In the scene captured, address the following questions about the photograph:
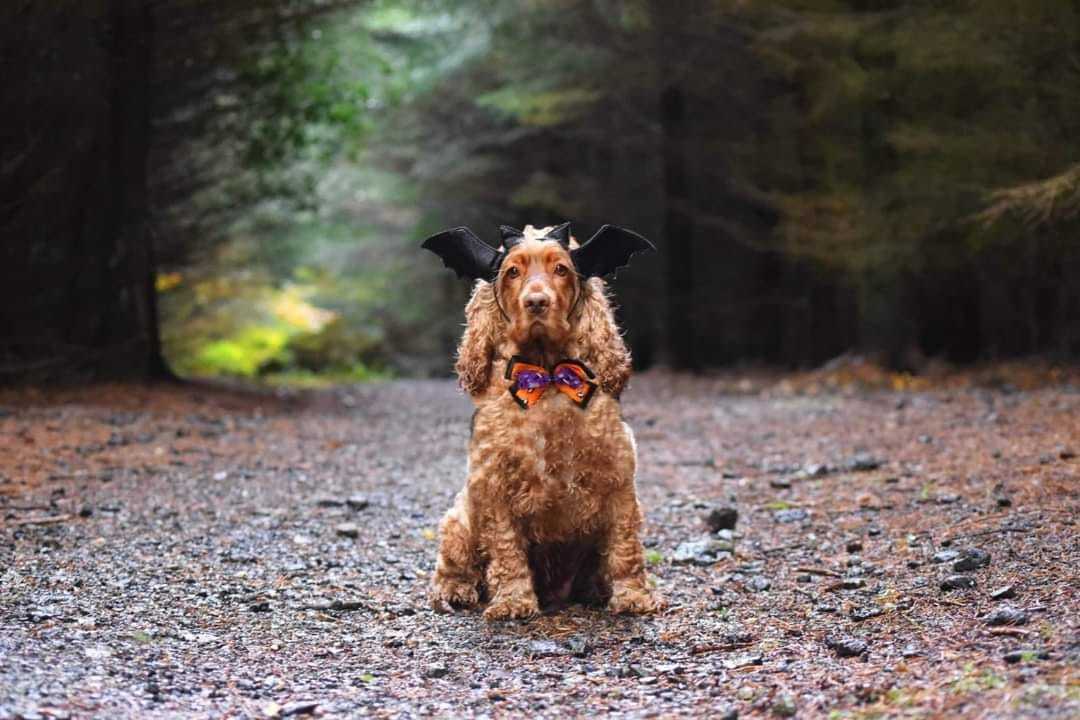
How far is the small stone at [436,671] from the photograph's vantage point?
4.57 meters

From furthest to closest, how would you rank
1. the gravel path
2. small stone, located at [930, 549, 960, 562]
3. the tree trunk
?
the tree trunk, small stone, located at [930, 549, 960, 562], the gravel path

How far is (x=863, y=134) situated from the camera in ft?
52.1

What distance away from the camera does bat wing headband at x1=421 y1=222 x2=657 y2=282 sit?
521 centimetres

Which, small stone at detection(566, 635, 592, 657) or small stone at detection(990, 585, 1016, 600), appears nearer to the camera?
small stone at detection(566, 635, 592, 657)

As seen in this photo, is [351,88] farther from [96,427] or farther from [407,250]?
[407,250]

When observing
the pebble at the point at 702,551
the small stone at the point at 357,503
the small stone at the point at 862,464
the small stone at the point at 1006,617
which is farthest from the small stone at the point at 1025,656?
the small stone at the point at 357,503

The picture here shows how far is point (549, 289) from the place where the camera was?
16.4ft

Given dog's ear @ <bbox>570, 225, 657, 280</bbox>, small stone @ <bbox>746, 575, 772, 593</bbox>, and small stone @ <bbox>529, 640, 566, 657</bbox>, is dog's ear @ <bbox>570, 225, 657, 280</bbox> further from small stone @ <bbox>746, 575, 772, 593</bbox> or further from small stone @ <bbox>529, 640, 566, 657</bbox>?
small stone @ <bbox>746, 575, 772, 593</bbox>

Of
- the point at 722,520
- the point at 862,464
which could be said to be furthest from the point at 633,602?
the point at 862,464

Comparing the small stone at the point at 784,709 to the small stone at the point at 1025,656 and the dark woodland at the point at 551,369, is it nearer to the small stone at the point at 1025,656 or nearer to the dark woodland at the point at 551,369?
the dark woodland at the point at 551,369

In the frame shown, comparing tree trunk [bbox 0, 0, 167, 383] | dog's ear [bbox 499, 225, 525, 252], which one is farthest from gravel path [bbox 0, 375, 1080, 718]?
tree trunk [bbox 0, 0, 167, 383]

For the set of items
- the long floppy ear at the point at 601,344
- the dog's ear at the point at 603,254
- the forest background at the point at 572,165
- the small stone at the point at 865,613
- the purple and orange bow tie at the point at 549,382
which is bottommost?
the small stone at the point at 865,613

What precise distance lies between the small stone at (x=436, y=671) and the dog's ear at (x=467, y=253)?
5.68 feet

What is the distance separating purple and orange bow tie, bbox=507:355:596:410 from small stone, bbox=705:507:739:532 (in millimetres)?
2453
